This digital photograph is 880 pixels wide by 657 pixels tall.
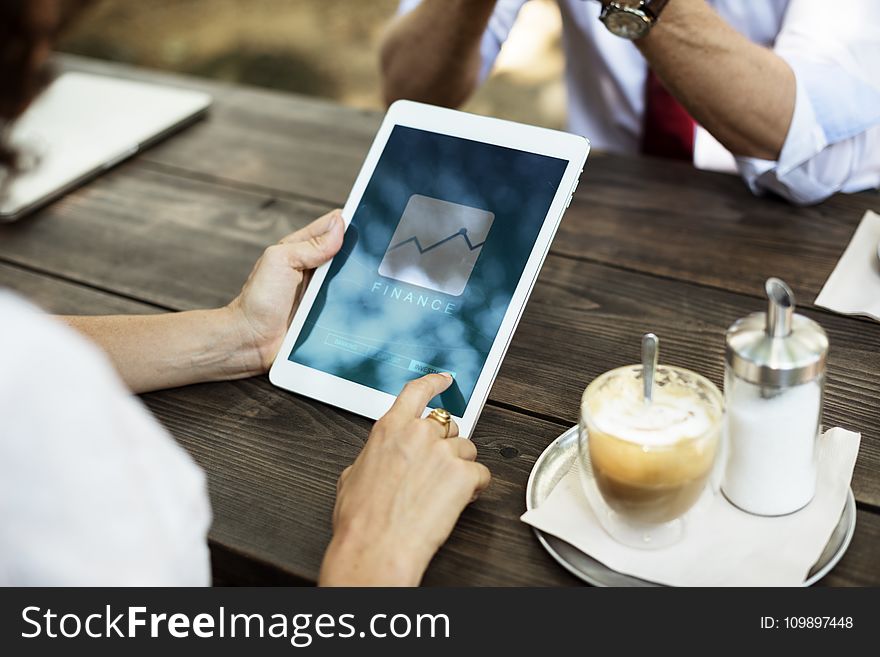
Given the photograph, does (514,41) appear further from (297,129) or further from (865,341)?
(865,341)

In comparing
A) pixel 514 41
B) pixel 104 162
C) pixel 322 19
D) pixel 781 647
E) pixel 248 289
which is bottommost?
pixel 322 19

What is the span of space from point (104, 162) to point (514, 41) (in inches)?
93.9

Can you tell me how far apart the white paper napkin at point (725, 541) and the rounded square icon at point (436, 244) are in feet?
0.83

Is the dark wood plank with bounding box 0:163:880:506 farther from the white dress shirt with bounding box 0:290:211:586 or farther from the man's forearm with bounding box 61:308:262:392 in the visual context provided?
the white dress shirt with bounding box 0:290:211:586

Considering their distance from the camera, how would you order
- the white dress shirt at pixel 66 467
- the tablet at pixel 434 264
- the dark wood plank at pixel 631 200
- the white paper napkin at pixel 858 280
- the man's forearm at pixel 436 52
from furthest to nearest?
the man's forearm at pixel 436 52 < the dark wood plank at pixel 631 200 < the white paper napkin at pixel 858 280 < the tablet at pixel 434 264 < the white dress shirt at pixel 66 467

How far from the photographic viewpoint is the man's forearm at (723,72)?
1093 millimetres

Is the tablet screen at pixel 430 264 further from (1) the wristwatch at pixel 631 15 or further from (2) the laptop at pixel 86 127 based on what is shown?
(2) the laptop at pixel 86 127

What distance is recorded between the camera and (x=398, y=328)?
34.4 inches

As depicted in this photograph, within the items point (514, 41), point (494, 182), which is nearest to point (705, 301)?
point (494, 182)

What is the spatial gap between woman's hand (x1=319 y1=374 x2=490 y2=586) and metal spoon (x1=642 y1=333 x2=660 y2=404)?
0.53 ft

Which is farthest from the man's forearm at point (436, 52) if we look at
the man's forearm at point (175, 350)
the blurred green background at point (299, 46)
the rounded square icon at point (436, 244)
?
the blurred green background at point (299, 46)

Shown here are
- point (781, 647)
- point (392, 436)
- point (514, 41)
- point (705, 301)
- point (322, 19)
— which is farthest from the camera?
point (322, 19)

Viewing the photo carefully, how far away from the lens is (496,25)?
1.46m

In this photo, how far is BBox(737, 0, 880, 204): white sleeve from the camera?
112 cm
